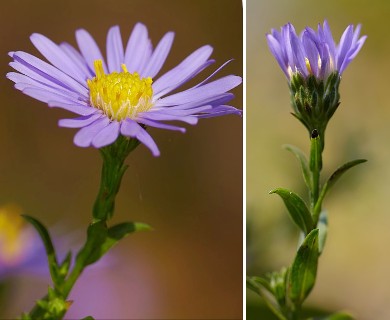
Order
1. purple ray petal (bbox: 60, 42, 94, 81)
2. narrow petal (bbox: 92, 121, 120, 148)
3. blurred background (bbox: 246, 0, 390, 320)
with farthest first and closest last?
blurred background (bbox: 246, 0, 390, 320) < purple ray petal (bbox: 60, 42, 94, 81) < narrow petal (bbox: 92, 121, 120, 148)

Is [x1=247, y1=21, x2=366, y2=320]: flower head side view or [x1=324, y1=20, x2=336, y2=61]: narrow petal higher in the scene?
[x1=324, y1=20, x2=336, y2=61]: narrow petal

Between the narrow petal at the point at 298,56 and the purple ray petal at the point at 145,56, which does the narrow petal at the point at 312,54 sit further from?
the purple ray petal at the point at 145,56

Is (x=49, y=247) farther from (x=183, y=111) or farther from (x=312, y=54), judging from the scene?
(x=312, y=54)

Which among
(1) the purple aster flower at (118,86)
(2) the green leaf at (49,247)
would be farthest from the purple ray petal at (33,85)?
(2) the green leaf at (49,247)

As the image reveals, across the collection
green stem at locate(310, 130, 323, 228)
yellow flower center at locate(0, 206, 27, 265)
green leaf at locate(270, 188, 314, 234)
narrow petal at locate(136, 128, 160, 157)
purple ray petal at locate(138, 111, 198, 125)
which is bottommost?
yellow flower center at locate(0, 206, 27, 265)

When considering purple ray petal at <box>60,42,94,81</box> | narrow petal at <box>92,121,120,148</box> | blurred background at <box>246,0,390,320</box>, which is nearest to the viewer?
narrow petal at <box>92,121,120,148</box>

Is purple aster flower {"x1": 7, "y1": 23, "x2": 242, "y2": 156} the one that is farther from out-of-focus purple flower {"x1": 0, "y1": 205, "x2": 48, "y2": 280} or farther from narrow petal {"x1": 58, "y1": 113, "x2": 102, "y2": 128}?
out-of-focus purple flower {"x1": 0, "y1": 205, "x2": 48, "y2": 280}

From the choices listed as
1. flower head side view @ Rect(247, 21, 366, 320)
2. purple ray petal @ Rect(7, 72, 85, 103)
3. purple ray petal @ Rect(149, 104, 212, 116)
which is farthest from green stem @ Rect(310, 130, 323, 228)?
purple ray petal @ Rect(7, 72, 85, 103)

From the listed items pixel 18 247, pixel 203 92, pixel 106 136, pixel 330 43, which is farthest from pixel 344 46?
pixel 18 247
